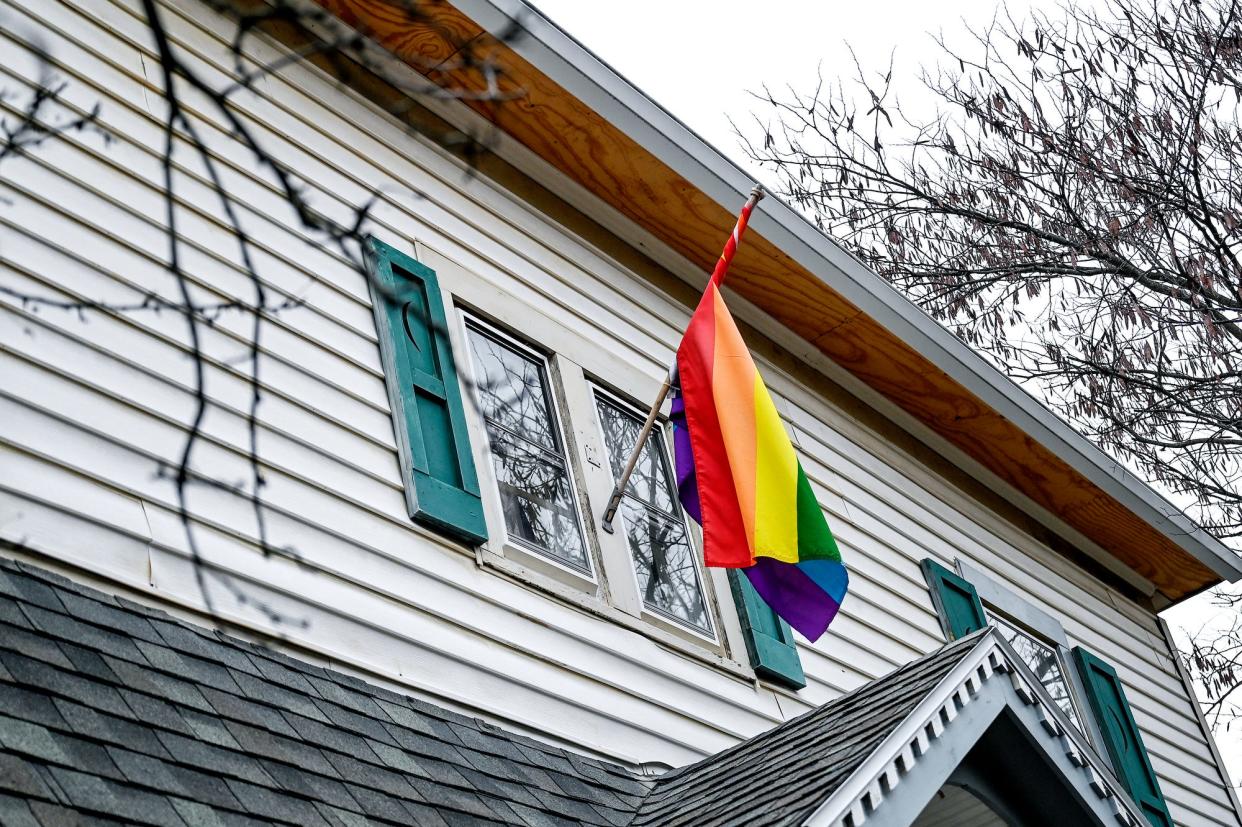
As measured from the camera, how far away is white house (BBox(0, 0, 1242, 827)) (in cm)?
362

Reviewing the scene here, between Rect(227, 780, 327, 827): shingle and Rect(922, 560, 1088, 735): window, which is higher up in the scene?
Rect(922, 560, 1088, 735): window

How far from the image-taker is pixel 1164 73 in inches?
450

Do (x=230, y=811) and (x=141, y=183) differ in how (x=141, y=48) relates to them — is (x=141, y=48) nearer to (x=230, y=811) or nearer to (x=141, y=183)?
(x=141, y=183)

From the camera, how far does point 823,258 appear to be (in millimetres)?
7570

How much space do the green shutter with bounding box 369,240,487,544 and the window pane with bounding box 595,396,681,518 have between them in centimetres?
109

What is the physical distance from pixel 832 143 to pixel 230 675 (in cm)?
1064

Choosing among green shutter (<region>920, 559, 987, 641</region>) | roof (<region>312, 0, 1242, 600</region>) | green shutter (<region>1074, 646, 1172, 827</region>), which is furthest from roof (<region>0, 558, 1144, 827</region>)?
green shutter (<region>1074, 646, 1172, 827</region>)

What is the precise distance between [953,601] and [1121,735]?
72.5 inches

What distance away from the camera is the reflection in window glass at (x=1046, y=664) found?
8.86 meters

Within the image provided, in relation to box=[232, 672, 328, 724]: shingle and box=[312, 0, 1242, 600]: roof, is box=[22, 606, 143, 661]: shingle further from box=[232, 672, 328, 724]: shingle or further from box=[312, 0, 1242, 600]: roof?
box=[312, 0, 1242, 600]: roof

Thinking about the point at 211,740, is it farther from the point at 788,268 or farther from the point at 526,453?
the point at 788,268

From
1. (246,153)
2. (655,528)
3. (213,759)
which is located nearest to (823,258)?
(655,528)

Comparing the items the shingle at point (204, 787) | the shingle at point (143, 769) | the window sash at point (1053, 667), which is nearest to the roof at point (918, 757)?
the shingle at point (204, 787)

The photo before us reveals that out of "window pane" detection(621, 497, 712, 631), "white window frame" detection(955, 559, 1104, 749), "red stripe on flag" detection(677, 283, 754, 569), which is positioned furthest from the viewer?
"white window frame" detection(955, 559, 1104, 749)
